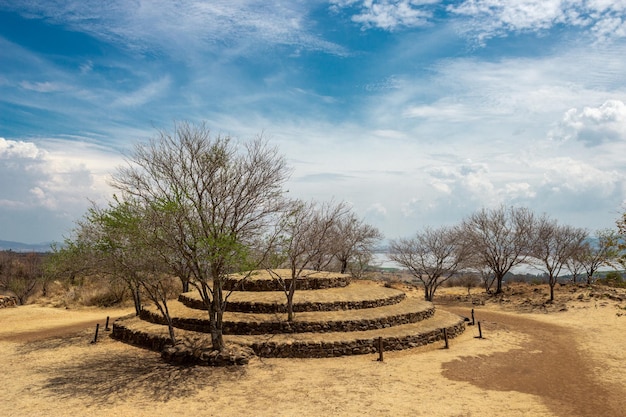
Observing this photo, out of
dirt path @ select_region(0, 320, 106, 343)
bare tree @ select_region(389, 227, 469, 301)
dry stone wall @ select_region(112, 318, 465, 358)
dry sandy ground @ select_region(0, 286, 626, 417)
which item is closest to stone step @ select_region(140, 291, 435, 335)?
dry stone wall @ select_region(112, 318, 465, 358)

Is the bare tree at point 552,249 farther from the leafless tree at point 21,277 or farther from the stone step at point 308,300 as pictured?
the leafless tree at point 21,277

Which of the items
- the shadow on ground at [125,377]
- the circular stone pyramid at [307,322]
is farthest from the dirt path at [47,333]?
the shadow on ground at [125,377]

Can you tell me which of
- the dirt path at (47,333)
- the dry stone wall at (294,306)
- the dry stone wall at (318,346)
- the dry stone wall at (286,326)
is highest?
the dry stone wall at (294,306)

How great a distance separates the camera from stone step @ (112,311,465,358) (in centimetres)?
1756

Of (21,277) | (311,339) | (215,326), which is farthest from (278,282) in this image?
(21,277)

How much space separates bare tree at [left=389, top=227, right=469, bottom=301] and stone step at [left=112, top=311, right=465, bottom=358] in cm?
→ 1560

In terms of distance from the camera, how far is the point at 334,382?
45.9 feet

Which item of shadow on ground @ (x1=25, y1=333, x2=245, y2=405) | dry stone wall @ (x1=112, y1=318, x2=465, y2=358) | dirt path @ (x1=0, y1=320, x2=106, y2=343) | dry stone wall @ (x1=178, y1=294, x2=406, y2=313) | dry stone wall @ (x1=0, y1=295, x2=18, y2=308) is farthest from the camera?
dry stone wall @ (x1=0, y1=295, x2=18, y2=308)

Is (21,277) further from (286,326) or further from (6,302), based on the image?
(286,326)

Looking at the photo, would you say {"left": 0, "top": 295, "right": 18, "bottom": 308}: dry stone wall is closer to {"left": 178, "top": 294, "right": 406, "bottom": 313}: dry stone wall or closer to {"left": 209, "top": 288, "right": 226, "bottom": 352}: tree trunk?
{"left": 178, "top": 294, "right": 406, "bottom": 313}: dry stone wall

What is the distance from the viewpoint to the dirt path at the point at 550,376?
469 inches

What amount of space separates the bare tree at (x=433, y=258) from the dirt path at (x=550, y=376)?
14706 millimetres

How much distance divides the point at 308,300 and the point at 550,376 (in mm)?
11693

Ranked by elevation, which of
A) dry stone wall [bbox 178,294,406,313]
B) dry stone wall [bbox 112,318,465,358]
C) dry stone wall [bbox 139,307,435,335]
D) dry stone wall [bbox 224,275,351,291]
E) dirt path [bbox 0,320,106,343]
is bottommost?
dirt path [bbox 0,320,106,343]
